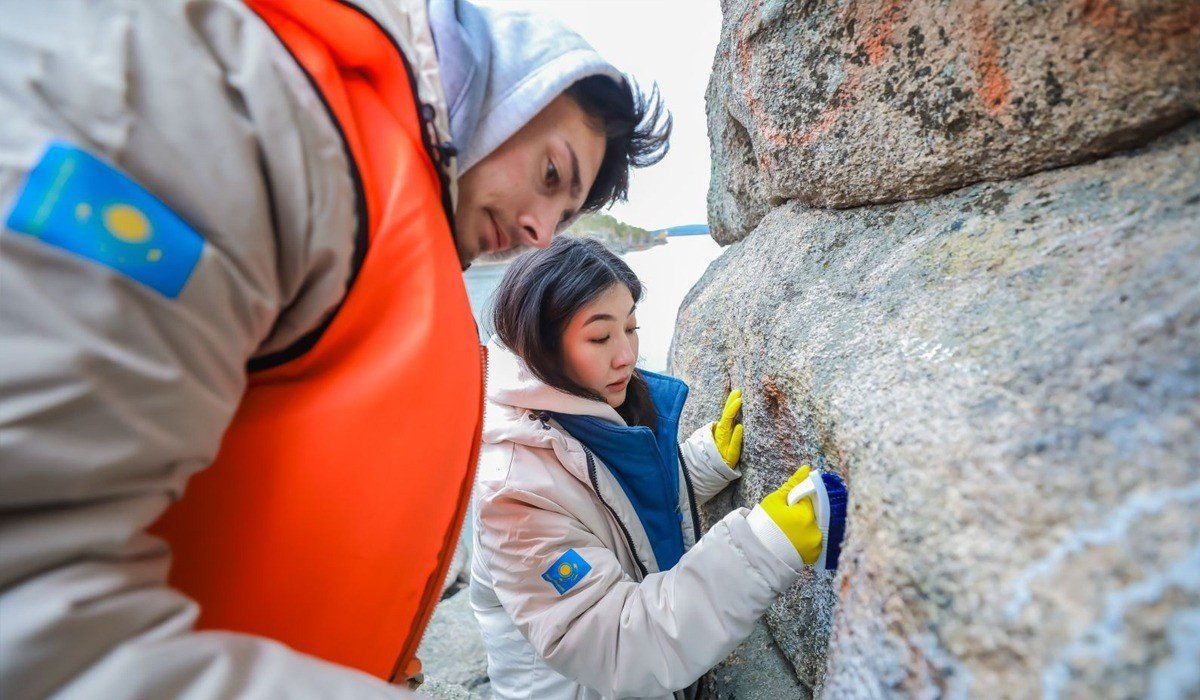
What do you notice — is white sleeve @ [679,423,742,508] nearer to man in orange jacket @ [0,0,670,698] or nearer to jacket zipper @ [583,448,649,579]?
jacket zipper @ [583,448,649,579]

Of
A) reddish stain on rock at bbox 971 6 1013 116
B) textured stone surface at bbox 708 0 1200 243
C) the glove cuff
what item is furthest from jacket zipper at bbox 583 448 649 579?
reddish stain on rock at bbox 971 6 1013 116

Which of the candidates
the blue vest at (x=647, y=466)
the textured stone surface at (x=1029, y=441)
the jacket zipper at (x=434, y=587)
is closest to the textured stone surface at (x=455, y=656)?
the blue vest at (x=647, y=466)

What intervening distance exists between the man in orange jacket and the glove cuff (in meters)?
0.70

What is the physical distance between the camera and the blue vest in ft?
5.16

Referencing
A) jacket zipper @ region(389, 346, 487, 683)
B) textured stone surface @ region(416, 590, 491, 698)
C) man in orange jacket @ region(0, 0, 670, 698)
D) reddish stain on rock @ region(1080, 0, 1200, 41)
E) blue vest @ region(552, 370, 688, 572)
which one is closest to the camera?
man in orange jacket @ region(0, 0, 670, 698)

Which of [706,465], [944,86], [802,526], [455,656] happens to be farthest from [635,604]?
[455,656]

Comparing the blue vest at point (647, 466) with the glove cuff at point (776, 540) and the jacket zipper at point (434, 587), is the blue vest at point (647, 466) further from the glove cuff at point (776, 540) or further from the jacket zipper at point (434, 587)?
the jacket zipper at point (434, 587)

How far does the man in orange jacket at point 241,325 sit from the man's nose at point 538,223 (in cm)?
8

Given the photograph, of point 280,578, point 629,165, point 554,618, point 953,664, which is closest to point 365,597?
point 280,578

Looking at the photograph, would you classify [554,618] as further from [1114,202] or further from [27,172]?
[1114,202]

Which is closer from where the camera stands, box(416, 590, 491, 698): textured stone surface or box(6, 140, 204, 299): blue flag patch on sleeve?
box(6, 140, 204, 299): blue flag patch on sleeve

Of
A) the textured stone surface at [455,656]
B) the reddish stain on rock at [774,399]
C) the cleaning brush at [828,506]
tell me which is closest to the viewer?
Result: the cleaning brush at [828,506]

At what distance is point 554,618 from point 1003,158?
1.40 metres

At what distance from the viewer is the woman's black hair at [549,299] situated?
1.58 metres
